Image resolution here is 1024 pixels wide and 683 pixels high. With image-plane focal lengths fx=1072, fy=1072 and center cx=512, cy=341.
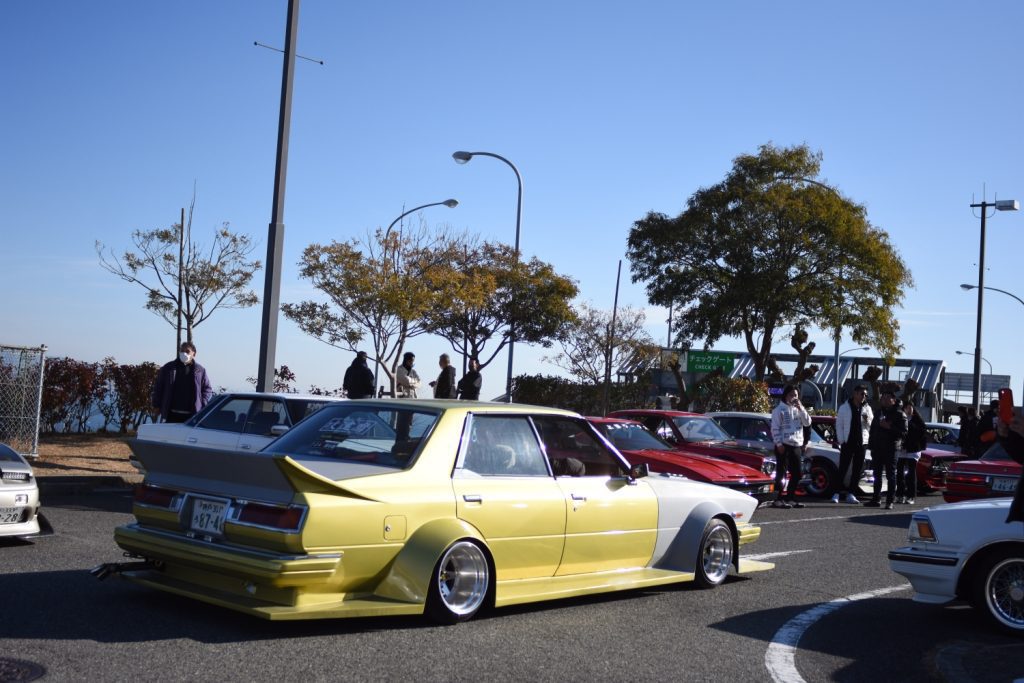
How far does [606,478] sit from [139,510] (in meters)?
3.09

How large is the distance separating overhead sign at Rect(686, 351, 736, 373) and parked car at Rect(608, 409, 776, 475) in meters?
19.9

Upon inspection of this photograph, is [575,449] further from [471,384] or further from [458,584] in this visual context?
[471,384]

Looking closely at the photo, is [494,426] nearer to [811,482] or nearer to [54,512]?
[54,512]

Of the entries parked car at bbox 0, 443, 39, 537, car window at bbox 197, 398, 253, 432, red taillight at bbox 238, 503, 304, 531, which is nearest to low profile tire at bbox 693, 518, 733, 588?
red taillight at bbox 238, 503, 304, 531

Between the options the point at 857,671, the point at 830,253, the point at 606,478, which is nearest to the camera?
the point at 857,671

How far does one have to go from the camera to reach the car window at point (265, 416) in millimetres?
11008

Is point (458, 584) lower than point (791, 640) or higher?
higher

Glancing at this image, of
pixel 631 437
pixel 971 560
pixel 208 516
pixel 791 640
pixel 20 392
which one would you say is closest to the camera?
pixel 208 516

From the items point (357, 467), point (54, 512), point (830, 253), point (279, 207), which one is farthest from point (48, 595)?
point (830, 253)

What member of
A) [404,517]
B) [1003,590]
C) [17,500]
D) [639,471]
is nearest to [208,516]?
[404,517]

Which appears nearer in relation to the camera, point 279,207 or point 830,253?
point 279,207

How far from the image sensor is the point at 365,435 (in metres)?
6.61

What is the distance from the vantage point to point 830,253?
33.1m

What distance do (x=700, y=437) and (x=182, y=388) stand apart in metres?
7.83
